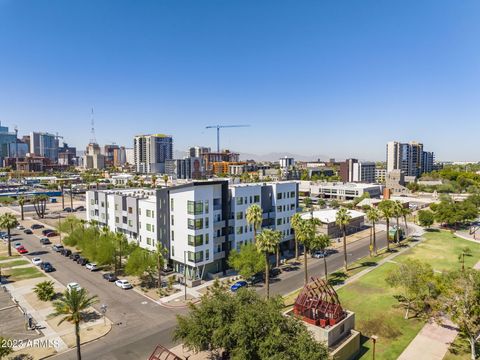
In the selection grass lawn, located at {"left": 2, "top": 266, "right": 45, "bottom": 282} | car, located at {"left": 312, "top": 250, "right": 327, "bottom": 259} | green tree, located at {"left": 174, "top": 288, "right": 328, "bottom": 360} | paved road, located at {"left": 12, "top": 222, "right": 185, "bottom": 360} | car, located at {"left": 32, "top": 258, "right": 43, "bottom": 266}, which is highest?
green tree, located at {"left": 174, "top": 288, "right": 328, "bottom": 360}

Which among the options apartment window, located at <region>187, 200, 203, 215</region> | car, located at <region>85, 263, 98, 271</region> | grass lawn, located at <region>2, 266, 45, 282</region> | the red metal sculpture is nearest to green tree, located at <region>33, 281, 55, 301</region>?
grass lawn, located at <region>2, 266, 45, 282</region>

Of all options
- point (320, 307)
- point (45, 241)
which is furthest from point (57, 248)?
point (320, 307)

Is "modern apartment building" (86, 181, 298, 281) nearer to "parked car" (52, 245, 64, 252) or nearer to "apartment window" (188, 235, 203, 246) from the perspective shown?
"apartment window" (188, 235, 203, 246)

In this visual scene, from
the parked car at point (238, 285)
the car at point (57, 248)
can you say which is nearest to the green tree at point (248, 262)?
the parked car at point (238, 285)

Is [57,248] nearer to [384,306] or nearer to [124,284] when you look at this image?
[124,284]

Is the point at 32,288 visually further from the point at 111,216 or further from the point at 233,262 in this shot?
the point at 233,262

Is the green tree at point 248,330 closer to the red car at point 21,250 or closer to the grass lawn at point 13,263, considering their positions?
the grass lawn at point 13,263

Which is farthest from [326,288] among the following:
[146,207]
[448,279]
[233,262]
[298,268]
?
[146,207]
